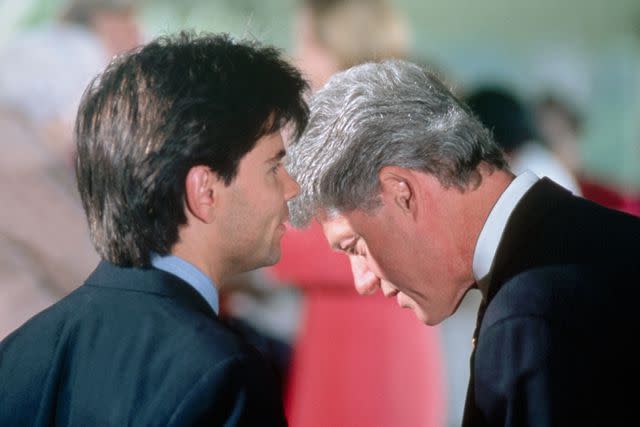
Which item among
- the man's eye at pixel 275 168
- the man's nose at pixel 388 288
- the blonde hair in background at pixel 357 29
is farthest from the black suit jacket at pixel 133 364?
the blonde hair in background at pixel 357 29

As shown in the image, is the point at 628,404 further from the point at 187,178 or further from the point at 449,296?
the point at 187,178

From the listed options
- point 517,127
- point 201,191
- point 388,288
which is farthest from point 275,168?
point 517,127

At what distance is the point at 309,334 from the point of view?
10.6 ft

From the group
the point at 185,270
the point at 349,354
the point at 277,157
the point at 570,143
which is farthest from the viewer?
the point at 570,143

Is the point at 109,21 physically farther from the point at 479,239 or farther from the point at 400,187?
the point at 479,239

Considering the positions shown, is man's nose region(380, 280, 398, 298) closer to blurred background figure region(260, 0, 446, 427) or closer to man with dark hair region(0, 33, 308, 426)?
man with dark hair region(0, 33, 308, 426)

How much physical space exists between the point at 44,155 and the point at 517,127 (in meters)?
1.76

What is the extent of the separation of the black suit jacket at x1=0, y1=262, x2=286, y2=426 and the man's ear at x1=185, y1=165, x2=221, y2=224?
0.11 meters

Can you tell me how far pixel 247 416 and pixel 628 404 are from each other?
1.82 ft

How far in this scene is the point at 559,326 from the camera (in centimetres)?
139

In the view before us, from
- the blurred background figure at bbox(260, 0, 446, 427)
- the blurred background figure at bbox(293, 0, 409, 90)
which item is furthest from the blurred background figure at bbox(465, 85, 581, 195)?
the blurred background figure at bbox(260, 0, 446, 427)

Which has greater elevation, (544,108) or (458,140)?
(458,140)

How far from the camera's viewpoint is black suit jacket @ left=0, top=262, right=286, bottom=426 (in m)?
1.24

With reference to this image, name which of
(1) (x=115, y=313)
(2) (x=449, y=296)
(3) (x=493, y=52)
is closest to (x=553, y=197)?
(2) (x=449, y=296)
